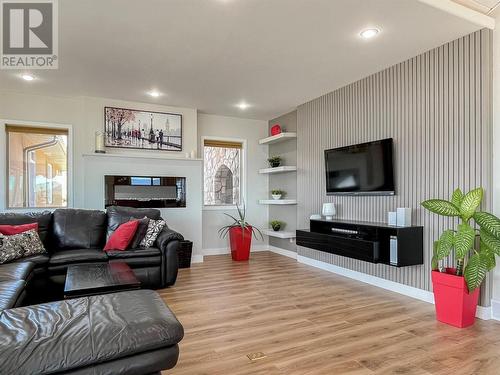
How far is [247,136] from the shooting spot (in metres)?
6.32

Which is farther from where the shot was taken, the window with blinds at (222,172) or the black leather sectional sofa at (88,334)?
the window with blinds at (222,172)

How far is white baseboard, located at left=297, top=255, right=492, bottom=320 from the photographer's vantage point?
9.46 feet

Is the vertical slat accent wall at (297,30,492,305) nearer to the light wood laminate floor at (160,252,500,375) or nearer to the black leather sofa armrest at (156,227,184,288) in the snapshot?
the light wood laminate floor at (160,252,500,375)

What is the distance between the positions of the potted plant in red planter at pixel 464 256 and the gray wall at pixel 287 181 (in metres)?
2.96

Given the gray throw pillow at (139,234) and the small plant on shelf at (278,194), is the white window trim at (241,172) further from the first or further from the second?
the gray throw pillow at (139,234)

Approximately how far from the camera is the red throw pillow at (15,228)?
138 inches

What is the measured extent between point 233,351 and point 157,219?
103 inches

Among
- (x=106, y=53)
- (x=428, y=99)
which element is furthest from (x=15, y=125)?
(x=428, y=99)

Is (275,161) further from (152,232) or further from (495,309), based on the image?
(495,309)

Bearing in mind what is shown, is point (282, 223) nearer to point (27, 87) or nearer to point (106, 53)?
point (106, 53)

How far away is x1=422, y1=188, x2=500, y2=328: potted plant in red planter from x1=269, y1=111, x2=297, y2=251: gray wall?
296 centimetres

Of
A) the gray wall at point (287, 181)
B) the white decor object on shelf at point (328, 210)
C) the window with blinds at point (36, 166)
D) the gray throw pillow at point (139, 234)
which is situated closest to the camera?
the gray throw pillow at point (139, 234)

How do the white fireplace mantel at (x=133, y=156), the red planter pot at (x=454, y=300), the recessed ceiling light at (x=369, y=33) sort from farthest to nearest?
the white fireplace mantel at (x=133, y=156) → the recessed ceiling light at (x=369, y=33) → the red planter pot at (x=454, y=300)

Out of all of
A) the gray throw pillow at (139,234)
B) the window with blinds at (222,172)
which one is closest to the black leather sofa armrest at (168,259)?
the gray throw pillow at (139,234)
